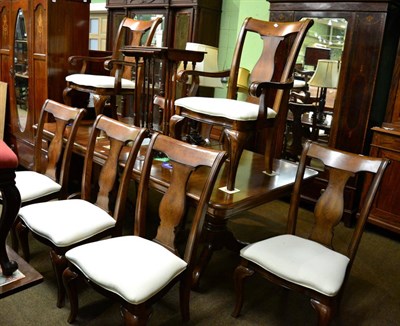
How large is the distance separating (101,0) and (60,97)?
3201 mm

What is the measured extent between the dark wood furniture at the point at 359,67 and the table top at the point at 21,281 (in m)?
2.39

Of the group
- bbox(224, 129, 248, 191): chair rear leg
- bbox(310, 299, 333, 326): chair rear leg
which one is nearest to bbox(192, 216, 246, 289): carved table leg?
bbox(224, 129, 248, 191): chair rear leg

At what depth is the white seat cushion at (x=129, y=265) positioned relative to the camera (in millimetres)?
1462

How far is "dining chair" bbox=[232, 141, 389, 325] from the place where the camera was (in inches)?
63.2

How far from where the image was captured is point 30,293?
2.06 metres

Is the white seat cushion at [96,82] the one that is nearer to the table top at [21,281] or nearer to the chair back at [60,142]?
the chair back at [60,142]

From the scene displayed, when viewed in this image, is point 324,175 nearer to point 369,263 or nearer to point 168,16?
point 369,263

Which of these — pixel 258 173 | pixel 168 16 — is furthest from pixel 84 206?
pixel 168 16

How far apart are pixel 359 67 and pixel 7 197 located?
2.53 meters

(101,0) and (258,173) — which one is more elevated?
(101,0)

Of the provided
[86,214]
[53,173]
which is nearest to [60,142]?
[53,173]

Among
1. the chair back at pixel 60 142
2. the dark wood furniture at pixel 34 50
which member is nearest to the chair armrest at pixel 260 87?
the chair back at pixel 60 142

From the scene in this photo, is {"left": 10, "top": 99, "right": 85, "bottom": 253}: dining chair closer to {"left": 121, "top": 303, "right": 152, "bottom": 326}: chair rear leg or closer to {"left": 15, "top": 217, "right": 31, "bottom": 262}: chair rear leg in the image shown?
{"left": 15, "top": 217, "right": 31, "bottom": 262}: chair rear leg

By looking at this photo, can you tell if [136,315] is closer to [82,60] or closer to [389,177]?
[389,177]
